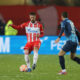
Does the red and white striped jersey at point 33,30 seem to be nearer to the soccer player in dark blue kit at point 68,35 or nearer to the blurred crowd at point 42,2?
the soccer player in dark blue kit at point 68,35

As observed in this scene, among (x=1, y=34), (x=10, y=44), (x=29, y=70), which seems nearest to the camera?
(x=29, y=70)

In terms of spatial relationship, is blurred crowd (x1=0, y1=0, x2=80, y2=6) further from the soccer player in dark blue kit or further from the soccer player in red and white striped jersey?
the soccer player in dark blue kit

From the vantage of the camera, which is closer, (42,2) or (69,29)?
(69,29)

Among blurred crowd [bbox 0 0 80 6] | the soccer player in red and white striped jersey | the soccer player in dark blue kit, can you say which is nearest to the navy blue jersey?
the soccer player in dark blue kit

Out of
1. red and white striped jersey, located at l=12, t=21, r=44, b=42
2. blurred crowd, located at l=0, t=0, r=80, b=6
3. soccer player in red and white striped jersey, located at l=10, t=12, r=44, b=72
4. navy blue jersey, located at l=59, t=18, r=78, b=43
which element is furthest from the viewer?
blurred crowd, located at l=0, t=0, r=80, b=6

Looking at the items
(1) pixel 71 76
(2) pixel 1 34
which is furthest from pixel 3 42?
(1) pixel 71 76

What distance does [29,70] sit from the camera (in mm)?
12898

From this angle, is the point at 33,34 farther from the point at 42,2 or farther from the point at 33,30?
the point at 42,2

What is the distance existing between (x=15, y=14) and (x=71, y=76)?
46.6ft

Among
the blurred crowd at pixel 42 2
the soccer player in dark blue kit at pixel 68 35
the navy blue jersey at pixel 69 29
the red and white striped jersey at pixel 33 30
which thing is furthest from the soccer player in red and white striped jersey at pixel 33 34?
the blurred crowd at pixel 42 2

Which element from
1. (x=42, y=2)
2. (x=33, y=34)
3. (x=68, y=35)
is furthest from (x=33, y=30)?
(x=42, y=2)

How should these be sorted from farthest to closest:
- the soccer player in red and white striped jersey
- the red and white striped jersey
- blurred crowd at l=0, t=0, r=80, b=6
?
blurred crowd at l=0, t=0, r=80, b=6
the red and white striped jersey
the soccer player in red and white striped jersey

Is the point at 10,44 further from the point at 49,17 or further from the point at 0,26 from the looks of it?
the point at 49,17

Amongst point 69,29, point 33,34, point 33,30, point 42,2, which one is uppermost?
point 42,2
